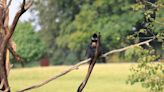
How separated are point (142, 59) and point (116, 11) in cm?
6068

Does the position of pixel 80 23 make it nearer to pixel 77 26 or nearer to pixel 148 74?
pixel 77 26

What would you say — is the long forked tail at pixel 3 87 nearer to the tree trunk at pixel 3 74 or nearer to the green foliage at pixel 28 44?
the tree trunk at pixel 3 74

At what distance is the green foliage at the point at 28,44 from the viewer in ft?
232

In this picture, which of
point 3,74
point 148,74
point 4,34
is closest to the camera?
point 3,74

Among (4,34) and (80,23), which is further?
(80,23)

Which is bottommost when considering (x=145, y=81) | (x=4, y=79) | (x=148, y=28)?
(x=145, y=81)

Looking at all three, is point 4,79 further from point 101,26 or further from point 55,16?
point 55,16

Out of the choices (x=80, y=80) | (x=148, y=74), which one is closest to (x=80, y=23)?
(x=80, y=80)

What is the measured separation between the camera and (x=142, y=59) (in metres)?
11.7

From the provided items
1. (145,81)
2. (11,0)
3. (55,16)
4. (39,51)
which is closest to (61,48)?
(55,16)

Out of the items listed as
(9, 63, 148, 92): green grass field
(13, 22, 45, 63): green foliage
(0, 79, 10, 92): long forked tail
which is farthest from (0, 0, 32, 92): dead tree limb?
(13, 22, 45, 63): green foliage

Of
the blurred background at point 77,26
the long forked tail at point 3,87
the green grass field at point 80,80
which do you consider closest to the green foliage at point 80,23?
the blurred background at point 77,26

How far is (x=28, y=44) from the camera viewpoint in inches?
2857

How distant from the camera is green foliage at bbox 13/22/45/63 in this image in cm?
7075
